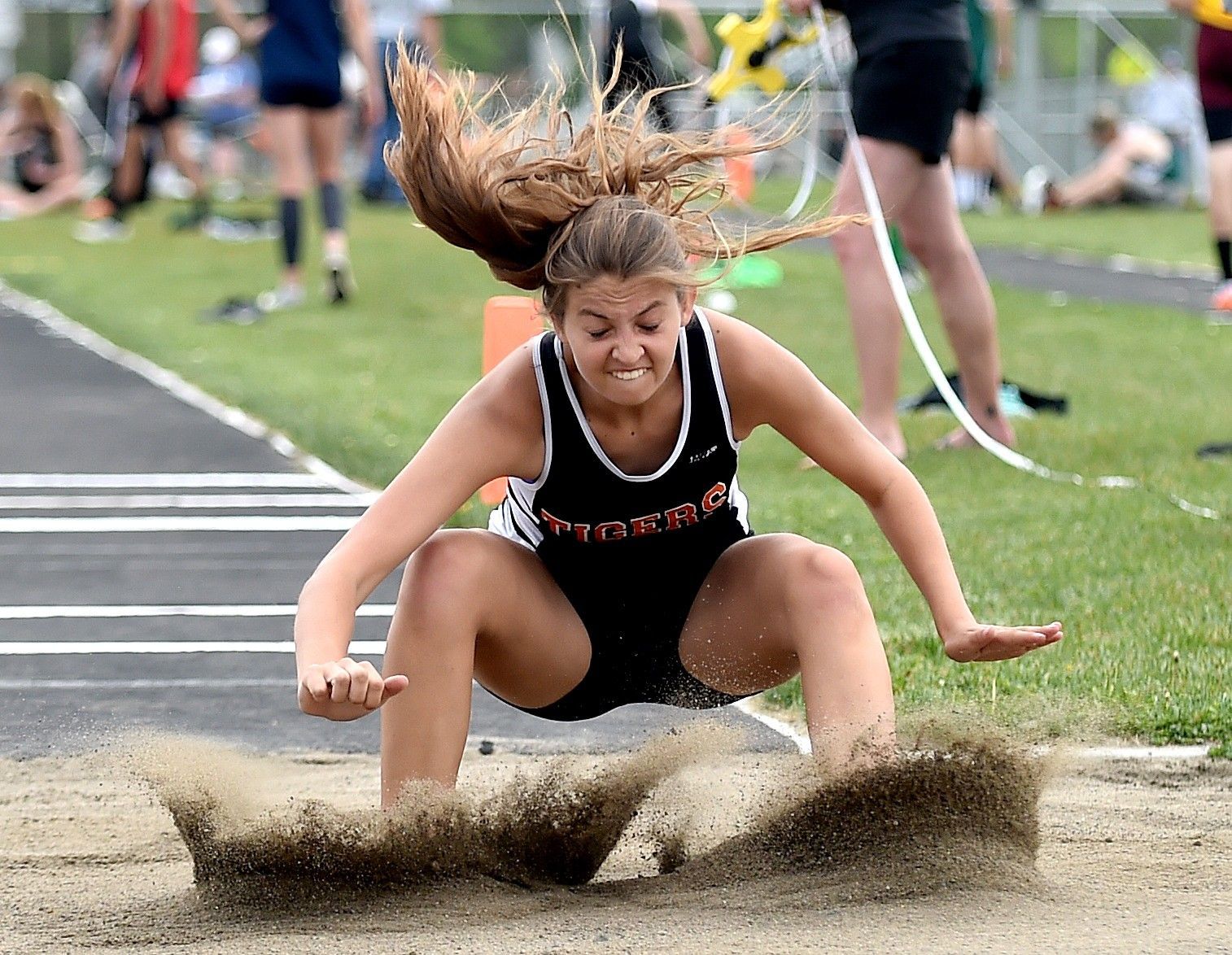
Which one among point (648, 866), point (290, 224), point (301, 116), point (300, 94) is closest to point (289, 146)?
point (301, 116)

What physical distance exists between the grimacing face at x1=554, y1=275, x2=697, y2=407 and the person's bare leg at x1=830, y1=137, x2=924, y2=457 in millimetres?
3311

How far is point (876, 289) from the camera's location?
650 cm

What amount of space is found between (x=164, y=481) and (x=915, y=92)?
3.03 meters

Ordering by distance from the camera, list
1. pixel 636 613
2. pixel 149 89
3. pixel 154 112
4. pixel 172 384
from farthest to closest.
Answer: pixel 154 112, pixel 149 89, pixel 172 384, pixel 636 613

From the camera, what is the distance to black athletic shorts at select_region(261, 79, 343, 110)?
10.8 metres

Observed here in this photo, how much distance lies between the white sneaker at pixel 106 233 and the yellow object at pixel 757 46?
11.3 meters

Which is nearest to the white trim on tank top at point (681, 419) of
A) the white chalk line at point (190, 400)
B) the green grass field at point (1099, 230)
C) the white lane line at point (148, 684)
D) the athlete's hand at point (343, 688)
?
the athlete's hand at point (343, 688)

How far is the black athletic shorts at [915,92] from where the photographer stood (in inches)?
251

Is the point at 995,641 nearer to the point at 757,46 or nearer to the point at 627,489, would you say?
the point at 627,489

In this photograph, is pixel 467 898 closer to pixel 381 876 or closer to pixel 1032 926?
pixel 381 876

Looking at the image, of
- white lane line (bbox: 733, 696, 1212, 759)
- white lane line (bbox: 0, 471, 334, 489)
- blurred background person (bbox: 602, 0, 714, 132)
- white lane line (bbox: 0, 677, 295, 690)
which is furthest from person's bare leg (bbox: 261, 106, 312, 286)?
white lane line (bbox: 733, 696, 1212, 759)

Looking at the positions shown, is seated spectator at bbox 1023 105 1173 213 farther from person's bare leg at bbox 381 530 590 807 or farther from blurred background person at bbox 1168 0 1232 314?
person's bare leg at bbox 381 530 590 807

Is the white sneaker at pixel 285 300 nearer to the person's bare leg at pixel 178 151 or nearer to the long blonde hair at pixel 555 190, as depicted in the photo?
the person's bare leg at pixel 178 151

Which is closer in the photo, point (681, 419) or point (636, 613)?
point (681, 419)
